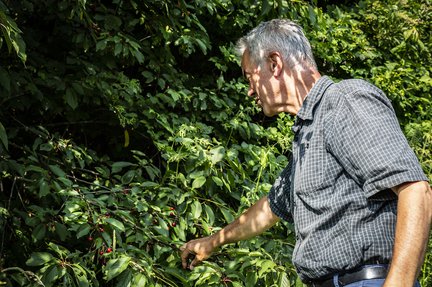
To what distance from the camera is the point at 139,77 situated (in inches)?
201

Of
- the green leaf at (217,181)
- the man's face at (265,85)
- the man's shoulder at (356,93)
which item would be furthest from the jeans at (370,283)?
the green leaf at (217,181)

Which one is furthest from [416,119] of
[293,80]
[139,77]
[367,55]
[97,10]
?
[293,80]

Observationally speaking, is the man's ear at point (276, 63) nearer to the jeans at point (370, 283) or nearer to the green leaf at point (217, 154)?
the jeans at point (370, 283)

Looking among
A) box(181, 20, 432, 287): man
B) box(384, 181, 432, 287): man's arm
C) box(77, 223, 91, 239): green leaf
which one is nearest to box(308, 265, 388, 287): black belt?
box(181, 20, 432, 287): man

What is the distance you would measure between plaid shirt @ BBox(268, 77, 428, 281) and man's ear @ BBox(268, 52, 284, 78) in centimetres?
19

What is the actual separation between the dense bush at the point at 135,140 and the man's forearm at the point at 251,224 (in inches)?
8.2

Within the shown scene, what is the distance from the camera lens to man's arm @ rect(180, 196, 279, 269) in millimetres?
2777

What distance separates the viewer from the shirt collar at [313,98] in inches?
87.0

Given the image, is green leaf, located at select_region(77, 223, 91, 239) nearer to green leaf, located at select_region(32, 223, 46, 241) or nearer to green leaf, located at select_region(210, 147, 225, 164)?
green leaf, located at select_region(32, 223, 46, 241)

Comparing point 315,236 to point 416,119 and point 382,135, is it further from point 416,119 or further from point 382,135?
point 416,119

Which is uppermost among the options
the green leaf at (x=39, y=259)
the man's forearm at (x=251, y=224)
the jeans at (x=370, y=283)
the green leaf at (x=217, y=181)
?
the jeans at (x=370, y=283)

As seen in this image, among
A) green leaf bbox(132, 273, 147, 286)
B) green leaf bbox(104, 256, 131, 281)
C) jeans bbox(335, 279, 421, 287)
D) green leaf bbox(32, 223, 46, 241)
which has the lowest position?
green leaf bbox(32, 223, 46, 241)

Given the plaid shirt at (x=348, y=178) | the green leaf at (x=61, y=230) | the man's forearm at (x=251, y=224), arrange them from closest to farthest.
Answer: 1. the plaid shirt at (x=348, y=178)
2. the man's forearm at (x=251, y=224)
3. the green leaf at (x=61, y=230)

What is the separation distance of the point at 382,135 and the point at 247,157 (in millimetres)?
2247
